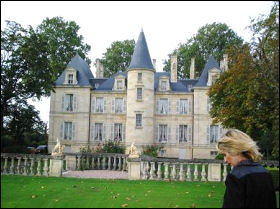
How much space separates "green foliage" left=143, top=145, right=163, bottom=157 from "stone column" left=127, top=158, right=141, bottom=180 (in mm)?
16310

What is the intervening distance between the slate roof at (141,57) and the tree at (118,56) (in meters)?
11.0

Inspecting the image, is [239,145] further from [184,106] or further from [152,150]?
[184,106]

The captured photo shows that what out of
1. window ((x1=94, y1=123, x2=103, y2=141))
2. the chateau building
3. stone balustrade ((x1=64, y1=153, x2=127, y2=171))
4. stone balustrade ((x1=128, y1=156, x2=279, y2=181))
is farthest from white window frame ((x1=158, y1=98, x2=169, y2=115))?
stone balustrade ((x1=128, y1=156, x2=279, y2=181))

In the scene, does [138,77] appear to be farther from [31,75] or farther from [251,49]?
[251,49]

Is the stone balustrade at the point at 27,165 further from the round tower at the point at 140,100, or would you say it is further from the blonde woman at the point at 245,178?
the round tower at the point at 140,100

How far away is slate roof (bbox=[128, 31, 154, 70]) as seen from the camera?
105 feet

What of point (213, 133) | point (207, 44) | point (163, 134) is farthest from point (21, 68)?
point (207, 44)

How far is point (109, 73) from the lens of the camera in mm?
44219

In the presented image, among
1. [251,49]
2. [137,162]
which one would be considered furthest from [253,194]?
[251,49]

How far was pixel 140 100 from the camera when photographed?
32.2 metres

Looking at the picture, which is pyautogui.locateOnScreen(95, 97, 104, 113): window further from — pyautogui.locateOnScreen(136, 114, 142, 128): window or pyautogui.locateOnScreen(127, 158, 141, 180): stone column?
pyautogui.locateOnScreen(127, 158, 141, 180): stone column

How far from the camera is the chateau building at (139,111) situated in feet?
106

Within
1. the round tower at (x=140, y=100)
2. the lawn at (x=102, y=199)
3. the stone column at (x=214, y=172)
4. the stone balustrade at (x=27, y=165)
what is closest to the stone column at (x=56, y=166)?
the stone balustrade at (x=27, y=165)

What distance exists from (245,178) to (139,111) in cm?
2907
